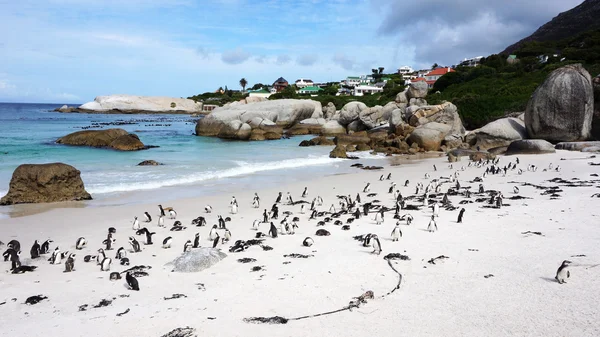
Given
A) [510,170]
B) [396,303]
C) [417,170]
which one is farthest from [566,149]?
[396,303]

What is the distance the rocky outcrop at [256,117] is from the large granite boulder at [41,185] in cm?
2800

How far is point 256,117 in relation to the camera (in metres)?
45.8

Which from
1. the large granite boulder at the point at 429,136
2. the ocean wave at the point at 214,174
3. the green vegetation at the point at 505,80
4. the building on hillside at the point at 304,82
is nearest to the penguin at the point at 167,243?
the ocean wave at the point at 214,174

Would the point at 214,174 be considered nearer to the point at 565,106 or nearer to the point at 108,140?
the point at 108,140

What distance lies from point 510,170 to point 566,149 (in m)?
7.43

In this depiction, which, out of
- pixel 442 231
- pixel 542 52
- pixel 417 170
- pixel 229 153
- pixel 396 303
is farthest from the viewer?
pixel 542 52

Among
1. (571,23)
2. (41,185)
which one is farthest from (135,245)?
(571,23)

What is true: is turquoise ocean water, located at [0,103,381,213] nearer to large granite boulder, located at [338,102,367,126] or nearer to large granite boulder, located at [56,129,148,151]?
large granite boulder, located at [56,129,148,151]

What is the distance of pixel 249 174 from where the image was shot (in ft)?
67.6

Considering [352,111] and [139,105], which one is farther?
[139,105]

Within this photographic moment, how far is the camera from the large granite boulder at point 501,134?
2616 cm

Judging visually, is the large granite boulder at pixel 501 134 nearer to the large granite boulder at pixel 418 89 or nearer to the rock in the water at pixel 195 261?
the large granite boulder at pixel 418 89

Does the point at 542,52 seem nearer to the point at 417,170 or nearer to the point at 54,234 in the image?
the point at 417,170

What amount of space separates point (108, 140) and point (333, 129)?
20833mm
